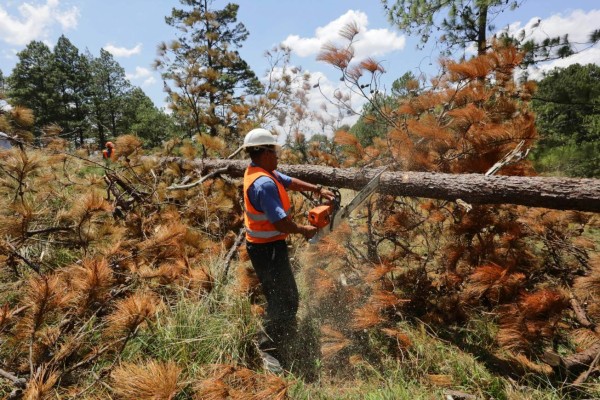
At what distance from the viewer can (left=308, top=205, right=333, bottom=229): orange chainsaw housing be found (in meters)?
2.43

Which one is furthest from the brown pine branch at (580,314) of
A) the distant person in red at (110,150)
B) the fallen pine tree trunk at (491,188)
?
the distant person in red at (110,150)

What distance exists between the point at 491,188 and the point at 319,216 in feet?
4.45

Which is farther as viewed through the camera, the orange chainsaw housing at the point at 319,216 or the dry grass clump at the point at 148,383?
the orange chainsaw housing at the point at 319,216

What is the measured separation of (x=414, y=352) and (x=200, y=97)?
225 inches

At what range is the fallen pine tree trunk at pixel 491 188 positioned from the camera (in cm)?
226

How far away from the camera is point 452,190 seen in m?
2.70

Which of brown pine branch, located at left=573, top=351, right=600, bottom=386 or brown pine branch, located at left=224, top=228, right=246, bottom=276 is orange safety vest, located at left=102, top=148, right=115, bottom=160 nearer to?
brown pine branch, located at left=224, top=228, right=246, bottom=276

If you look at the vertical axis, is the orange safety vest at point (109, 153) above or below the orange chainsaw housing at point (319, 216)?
above

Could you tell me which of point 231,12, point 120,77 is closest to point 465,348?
point 231,12

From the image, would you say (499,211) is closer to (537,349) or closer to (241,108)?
(537,349)

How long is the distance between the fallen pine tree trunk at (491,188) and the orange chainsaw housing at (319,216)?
0.86 metres

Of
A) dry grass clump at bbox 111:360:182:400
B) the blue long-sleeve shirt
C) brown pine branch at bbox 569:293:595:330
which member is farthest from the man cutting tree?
brown pine branch at bbox 569:293:595:330

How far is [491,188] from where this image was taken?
253 centimetres

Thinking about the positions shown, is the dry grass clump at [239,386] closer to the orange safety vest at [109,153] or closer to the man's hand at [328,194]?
the man's hand at [328,194]
